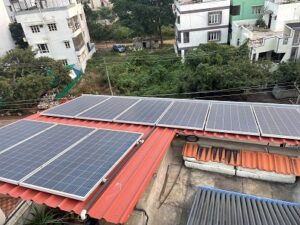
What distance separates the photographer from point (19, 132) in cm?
902

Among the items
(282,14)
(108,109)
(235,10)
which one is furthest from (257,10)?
(108,109)

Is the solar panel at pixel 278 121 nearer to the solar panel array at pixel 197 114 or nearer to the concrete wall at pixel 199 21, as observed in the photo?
the solar panel array at pixel 197 114

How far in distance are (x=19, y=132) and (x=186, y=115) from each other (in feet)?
22.6

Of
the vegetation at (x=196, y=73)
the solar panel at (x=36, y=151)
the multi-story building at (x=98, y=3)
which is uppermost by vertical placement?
the multi-story building at (x=98, y=3)

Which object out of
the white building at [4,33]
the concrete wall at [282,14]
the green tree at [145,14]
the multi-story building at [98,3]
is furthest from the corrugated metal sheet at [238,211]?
the multi-story building at [98,3]

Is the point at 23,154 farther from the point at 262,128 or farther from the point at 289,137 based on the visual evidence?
the point at 289,137

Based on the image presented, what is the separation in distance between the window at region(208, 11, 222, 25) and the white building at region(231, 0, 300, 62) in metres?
4.00

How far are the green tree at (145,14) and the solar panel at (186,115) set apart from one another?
3838 centimetres

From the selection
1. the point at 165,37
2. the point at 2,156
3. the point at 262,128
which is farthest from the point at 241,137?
the point at 165,37

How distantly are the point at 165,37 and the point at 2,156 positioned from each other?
52.2 metres

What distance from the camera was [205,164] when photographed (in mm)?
7840

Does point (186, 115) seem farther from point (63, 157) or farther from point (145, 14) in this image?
point (145, 14)

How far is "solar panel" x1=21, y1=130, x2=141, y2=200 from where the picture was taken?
5.51m

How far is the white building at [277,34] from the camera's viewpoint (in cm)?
2569
